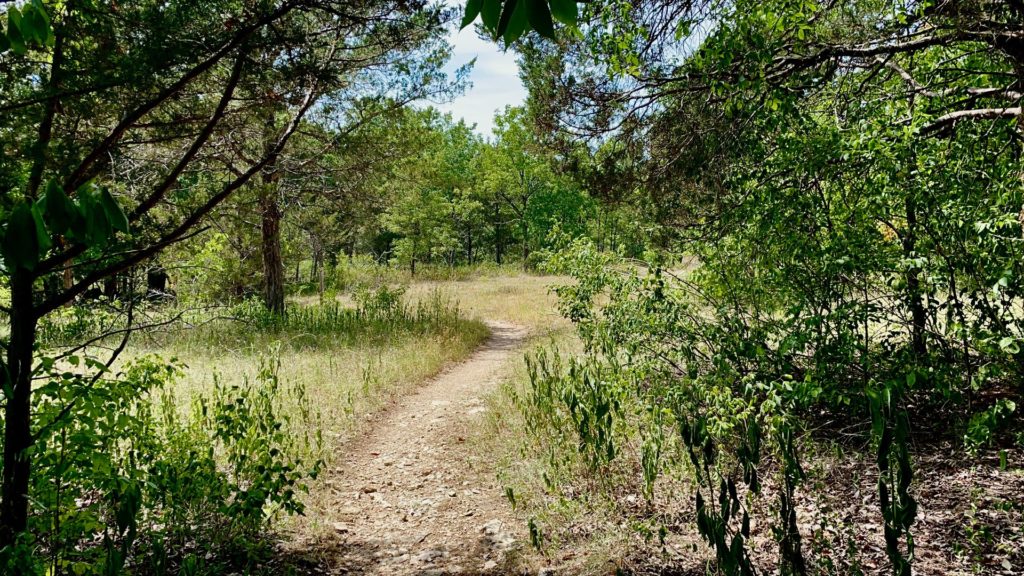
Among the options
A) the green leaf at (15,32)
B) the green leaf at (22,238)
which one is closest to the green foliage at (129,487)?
the green leaf at (22,238)

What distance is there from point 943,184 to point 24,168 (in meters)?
5.71

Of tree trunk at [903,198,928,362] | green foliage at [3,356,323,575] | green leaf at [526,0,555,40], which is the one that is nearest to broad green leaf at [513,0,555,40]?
green leaf at [526,0,555,40]

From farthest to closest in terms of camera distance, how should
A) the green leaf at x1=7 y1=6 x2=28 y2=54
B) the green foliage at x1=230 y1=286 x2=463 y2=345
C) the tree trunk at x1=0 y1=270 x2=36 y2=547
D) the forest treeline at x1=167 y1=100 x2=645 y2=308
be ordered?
the green foliage at x1=230 y1=286 x2=463 y2=345
the forest treeline at x1=167 y1=100 x2=645 y2=308
the tree trunk at x1=0 y1=270 x2=36 y2=547
the green leaf at x1=7 y1=6 x2=28 y2=54

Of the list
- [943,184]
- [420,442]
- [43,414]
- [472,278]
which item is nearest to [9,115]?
[43,414]

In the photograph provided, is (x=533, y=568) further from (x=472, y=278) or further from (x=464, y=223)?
(x=464, y=223)

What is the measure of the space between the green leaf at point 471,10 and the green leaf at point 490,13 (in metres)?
0.01

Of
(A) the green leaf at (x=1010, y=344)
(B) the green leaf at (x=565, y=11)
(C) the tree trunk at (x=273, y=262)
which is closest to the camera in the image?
(B) the green leaf at (x=565, y=11)

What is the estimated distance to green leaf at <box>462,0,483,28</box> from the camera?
1.28m

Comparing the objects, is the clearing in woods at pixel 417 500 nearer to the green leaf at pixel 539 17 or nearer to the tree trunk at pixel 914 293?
the tree trunk at pixel 914 293

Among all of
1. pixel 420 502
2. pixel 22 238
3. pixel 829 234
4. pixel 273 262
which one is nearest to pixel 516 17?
pixel 22 238

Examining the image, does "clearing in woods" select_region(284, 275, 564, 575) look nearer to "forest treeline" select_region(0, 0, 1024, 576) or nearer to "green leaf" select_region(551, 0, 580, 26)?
"forest treeline" select_region(0, 0, 1024, 576)

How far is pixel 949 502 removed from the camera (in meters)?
3.91

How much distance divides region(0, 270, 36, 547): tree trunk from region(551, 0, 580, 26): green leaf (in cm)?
229

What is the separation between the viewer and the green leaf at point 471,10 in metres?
1.28
